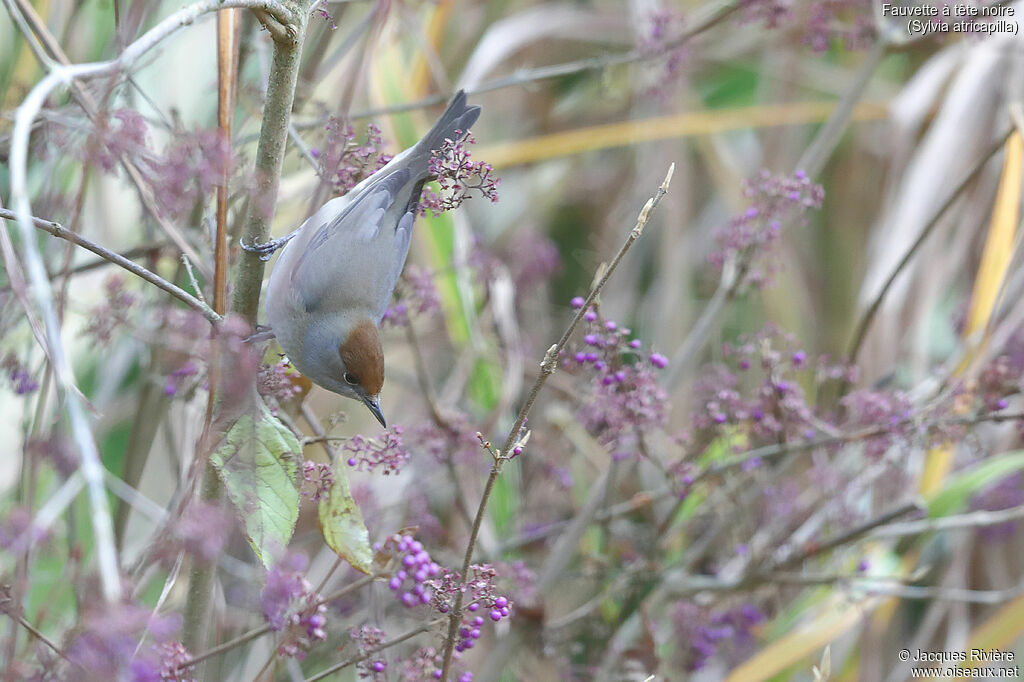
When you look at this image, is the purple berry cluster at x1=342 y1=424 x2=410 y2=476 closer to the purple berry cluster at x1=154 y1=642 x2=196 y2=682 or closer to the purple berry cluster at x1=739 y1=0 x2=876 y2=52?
the purple berry cluster at x1=154 y1=642 x2=196 y2=682

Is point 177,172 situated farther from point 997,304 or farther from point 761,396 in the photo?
point 997,304

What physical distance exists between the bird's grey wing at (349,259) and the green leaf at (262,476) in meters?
0.58

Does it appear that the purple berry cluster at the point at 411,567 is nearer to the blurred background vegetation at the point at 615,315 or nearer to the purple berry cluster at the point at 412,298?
the blurred background vegetation at the point at 615,315

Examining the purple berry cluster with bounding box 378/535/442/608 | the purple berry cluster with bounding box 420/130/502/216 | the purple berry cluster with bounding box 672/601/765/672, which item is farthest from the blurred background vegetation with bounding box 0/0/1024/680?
the purple berry cluster with bounding box 420/130/502/216

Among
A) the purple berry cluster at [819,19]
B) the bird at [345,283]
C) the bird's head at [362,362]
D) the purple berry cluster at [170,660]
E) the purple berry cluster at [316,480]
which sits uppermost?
the purple berry cluster at [819,19]

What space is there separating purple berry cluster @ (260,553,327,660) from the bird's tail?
952 millimetres

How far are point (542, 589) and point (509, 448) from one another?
3.68 feet

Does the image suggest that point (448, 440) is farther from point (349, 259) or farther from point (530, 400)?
point (530, 400)

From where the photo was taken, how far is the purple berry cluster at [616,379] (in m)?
1.67

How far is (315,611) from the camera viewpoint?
4.41 feet

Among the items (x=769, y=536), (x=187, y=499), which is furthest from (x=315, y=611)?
(x=769, y=536)

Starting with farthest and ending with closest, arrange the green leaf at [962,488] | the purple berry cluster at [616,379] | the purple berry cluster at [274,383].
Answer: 1. the green leaf at [962,488]
2. the purple berry cluster at [616,379]
3. the purple berry cluster at [274,383]

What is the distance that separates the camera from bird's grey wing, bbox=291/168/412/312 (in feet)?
6.47

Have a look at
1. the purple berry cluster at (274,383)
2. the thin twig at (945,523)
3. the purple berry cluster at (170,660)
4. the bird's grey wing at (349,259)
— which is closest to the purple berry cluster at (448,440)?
the bird's grey wing at (349,259)
